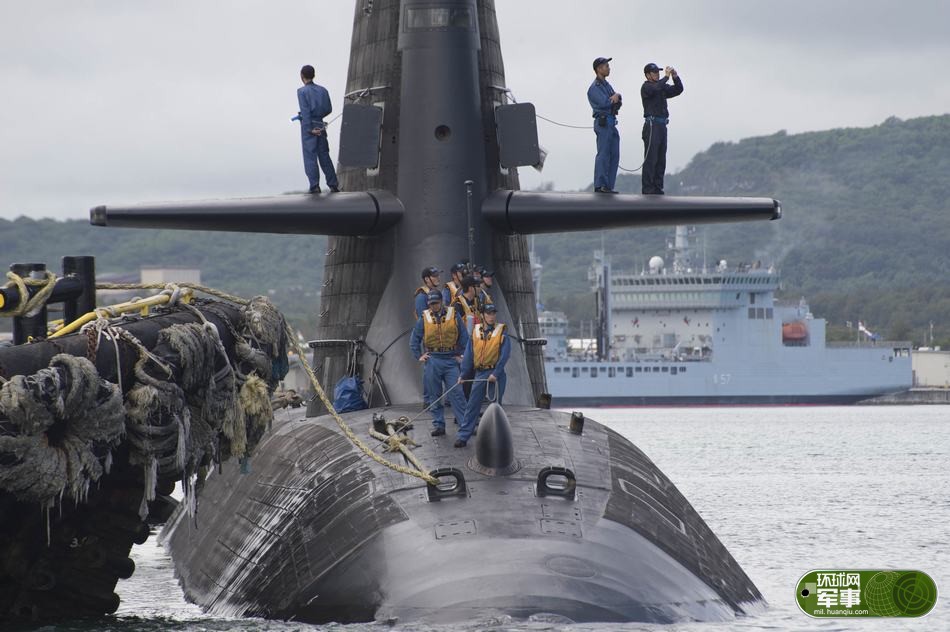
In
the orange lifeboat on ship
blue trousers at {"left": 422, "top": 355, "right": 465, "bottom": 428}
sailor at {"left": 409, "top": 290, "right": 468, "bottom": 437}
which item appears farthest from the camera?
the orange lifeboat on ship

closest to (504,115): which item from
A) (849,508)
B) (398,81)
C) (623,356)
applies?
(398,81)

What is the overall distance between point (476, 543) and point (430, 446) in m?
2.26

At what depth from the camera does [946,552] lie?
20.4 m

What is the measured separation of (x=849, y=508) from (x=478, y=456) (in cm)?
1777

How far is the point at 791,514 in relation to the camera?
2644 centimetres

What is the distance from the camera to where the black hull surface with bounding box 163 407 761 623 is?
390 inches

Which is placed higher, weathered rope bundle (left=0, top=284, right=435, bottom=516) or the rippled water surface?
weathered rope bundle (left=0, top=284, right=435, bottom=516)

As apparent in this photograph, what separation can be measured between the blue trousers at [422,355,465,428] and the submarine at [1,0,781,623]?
275 millimetres

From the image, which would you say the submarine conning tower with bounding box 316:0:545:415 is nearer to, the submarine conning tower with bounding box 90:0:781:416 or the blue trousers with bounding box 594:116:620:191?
the submarine conning tower with bounding box 90:0:781:416

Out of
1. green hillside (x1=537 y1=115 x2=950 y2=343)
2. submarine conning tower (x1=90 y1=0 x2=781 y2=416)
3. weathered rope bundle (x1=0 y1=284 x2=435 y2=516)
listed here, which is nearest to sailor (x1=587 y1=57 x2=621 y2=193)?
submarine conning tower (x1=90 y1=0 x2=781 y2=416)

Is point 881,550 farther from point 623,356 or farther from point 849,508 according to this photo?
point 623,356

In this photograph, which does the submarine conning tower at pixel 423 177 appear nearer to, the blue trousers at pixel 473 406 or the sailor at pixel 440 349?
the sailor at pixel 440 349

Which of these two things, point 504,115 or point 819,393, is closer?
point 504,115

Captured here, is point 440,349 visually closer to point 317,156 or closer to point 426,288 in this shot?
point 426,288
